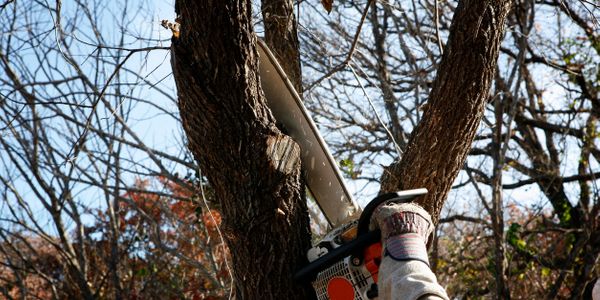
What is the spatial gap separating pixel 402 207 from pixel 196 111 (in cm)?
83

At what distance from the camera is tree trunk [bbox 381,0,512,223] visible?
2828mm

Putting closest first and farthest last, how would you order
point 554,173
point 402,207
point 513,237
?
point 402,207 < point 513,237 < point 554,173

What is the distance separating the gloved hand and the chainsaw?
6cm

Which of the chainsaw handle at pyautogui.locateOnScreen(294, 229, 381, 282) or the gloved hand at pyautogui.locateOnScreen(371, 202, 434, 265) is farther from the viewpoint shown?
the chainsaw handle at pyautogui.locateOnScreen(294, 229, 381, 282)

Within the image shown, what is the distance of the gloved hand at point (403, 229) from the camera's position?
7.18 feet

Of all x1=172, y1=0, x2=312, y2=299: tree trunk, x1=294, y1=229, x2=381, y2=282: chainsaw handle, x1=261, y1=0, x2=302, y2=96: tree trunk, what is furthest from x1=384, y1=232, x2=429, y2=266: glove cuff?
x1=261, y1=0, x2=302, y2=96: tree trunk

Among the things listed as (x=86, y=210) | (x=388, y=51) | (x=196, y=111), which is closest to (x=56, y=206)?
(x=86, y=210)

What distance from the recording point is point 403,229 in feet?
7.41

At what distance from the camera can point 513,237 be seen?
7.44 metres

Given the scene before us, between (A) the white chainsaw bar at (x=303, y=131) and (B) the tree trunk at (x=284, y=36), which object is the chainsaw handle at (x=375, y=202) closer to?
(A) the white chainsaw bar at (x=303, y=131)

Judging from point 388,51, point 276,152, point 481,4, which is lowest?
point 276,152

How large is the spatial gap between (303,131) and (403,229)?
0.89 m

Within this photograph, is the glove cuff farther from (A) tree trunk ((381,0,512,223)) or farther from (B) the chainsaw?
(A) tree trunk ((381,0,512,223))

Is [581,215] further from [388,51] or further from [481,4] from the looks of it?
[481,4]
